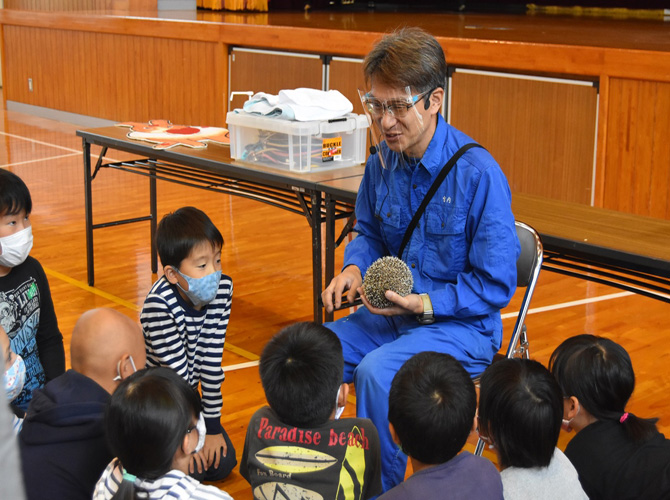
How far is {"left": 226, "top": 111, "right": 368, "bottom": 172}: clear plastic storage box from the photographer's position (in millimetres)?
3121

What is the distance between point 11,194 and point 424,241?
1.07 meters

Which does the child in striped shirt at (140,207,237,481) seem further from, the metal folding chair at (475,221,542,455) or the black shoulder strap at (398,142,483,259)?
the metal folding chair at (475,221,542,455)

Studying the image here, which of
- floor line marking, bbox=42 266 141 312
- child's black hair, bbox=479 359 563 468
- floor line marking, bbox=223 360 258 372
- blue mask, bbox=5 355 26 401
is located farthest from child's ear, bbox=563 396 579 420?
floor line marking, bbox=42 266 141 312

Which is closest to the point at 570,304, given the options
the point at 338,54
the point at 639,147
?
the point at 639,147

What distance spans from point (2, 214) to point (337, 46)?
4.13m

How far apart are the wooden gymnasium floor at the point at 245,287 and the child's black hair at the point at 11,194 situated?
3.11ft

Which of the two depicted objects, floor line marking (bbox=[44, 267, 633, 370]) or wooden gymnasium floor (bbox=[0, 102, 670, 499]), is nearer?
wooden gymnasium floor (bbox=[0, 102, 670, 499])

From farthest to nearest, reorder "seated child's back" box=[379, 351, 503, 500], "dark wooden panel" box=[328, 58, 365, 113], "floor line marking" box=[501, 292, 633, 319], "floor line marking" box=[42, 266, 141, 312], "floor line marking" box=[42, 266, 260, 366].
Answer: "dark wooden panel" box=[328, 58, 365, 113] < "floor line marking" box=[42, 266, 141, 312] < "floor line marking" box=[501, 292, 633, 319] < "floor line marking" box=[42, 266, 260, 366] < "seated child's back" box=[379, 351, 503, 500]

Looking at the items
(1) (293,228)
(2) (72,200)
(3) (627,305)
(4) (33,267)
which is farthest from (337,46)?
(4) (33,267)

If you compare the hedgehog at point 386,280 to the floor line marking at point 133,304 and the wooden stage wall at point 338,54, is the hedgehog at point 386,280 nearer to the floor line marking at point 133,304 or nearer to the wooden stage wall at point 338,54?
the floor line marking at point 133,304

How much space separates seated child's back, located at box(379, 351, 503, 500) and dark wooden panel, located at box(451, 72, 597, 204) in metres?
3.47

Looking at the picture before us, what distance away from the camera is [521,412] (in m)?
1.57

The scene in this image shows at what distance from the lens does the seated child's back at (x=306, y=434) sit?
1.54 m

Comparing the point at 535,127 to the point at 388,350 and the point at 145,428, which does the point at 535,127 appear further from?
the point at 145,428
